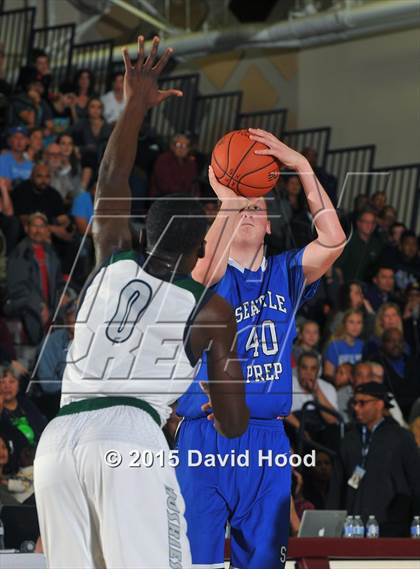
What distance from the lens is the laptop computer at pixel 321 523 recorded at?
5988mm

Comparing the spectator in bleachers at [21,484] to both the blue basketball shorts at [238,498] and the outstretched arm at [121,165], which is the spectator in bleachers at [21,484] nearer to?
the blue basketball shorts at [238,498]

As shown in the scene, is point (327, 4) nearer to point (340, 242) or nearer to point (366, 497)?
point (366, 497)

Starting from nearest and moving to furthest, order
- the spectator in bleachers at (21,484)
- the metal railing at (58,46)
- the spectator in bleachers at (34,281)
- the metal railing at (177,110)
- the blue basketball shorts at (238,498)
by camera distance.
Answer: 1. the blue basketball shorts at (238,498)
2. the spectator in bleachers at (21,484)
3. the spectator in bleachers at (34,281)
4. the metal railing at (58,46)
5. the metal railing at (177,110)

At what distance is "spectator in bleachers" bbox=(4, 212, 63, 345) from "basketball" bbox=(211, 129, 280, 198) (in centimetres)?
371

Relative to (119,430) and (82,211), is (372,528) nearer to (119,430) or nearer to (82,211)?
(119,430)

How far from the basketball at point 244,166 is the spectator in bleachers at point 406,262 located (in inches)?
239

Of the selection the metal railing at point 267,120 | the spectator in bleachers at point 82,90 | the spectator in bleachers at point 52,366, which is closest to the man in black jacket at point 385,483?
the spectator in bleachers at point 52,366

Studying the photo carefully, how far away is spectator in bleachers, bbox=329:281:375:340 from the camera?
9375 millimetres

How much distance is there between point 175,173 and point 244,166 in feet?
19.6

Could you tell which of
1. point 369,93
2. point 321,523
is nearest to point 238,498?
point 321,523

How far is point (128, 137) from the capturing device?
408 centimetres

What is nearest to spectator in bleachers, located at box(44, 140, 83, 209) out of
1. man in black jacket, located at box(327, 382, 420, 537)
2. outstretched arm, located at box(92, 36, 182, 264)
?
man in black jacket, located at box(327, 382, 420, 537)

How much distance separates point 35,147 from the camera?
32.7 feet

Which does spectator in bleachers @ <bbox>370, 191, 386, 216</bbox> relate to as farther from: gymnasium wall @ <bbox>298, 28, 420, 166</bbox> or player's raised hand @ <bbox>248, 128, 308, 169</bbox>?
player's raised hand @ <bbox>248, 128, 308, 169</bbox>
